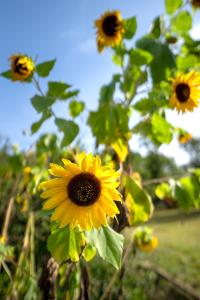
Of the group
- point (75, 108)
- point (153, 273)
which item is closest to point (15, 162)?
point (75, 108)

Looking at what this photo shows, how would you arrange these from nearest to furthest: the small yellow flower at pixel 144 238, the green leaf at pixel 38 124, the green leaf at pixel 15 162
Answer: the green leaf at pixel 38 124 → the green leaf at pixel 15 162 → the small yellow flower at pixel 144 238

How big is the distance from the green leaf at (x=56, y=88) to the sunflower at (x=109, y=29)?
0.41m

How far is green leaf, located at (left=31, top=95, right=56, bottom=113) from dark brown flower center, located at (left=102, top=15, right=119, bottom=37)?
61 centimetres

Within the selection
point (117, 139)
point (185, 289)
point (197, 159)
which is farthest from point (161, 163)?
point (117, 139)

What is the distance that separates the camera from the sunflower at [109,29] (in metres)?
1.44

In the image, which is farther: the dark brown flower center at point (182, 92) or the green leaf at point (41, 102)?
the dark brown flower center at point (182, 92)

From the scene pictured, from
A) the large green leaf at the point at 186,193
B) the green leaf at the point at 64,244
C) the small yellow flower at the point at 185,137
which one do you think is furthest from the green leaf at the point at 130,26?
the green leaf at the point at 64,244

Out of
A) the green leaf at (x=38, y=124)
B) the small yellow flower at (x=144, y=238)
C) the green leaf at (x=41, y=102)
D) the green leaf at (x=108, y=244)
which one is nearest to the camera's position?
the green leaf at (x=108, y=244)

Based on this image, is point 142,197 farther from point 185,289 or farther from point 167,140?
point 185,289

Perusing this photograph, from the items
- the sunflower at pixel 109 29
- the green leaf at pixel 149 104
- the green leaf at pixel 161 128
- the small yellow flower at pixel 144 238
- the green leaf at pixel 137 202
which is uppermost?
the sunflower at pixel 109 29

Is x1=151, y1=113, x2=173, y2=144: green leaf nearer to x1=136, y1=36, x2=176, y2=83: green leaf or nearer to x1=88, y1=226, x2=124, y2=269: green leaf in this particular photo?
x1=136, y1=36, x2=176, y2=83: green leaf

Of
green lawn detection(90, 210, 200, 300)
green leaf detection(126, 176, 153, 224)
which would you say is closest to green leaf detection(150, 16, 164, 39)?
green leaf detection(126, 176, 153, 224)

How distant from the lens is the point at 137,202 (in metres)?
1.09

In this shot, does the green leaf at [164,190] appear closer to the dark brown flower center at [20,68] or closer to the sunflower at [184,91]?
the sunflower at [184,91]
